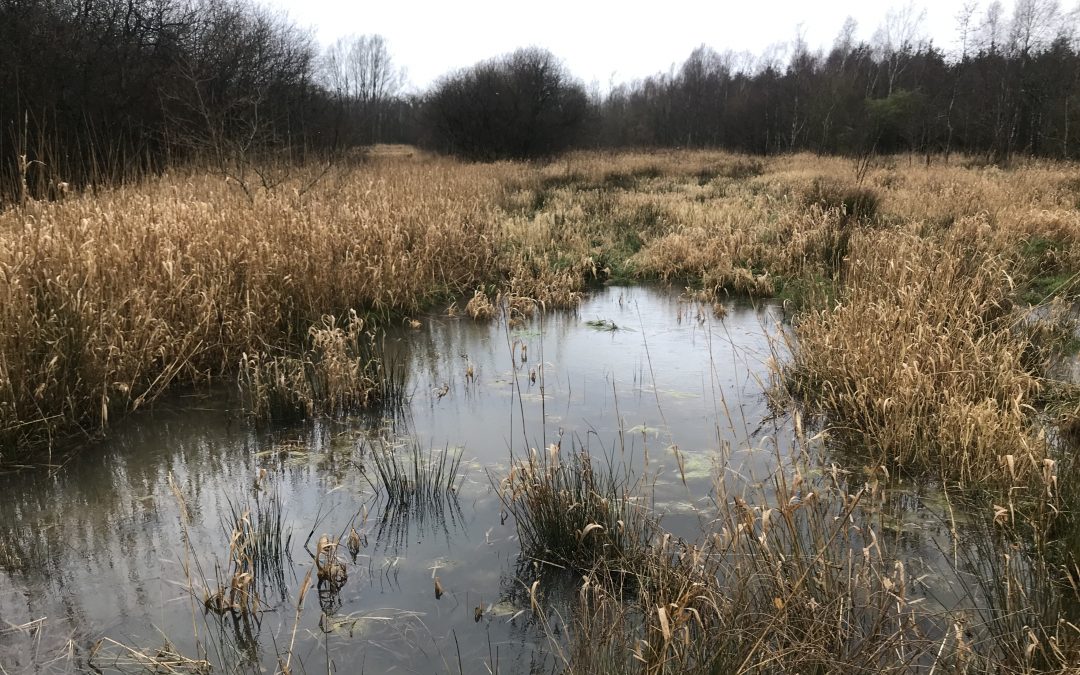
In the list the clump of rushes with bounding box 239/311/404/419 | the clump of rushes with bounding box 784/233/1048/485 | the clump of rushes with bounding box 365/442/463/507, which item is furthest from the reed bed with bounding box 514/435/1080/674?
the clump of rushes with bounding box 239/311/404/419

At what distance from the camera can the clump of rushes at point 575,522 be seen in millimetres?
2520

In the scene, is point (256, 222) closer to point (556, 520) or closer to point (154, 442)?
point (154, 442)

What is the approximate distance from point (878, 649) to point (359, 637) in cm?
157

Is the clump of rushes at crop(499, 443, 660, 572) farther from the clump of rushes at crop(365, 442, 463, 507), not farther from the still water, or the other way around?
the clump of rushes at crop(365, 442, 463, 507)

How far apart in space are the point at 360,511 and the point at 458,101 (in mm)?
28795

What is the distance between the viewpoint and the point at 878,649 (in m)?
1.72

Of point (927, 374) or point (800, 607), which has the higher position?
point (927, 374)

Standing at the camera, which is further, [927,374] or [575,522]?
[927,374]

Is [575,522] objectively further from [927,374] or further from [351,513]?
[927,374]

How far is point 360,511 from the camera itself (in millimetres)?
2977

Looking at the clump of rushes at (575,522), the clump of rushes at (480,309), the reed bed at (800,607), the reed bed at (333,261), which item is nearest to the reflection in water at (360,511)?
the clump of rushes at (575,522)

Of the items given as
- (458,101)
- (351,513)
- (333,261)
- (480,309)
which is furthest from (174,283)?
(458,101)

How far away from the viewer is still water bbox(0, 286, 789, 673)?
2.16 meters

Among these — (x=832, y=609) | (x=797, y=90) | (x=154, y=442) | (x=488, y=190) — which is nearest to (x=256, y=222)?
(x=154, y=442)
